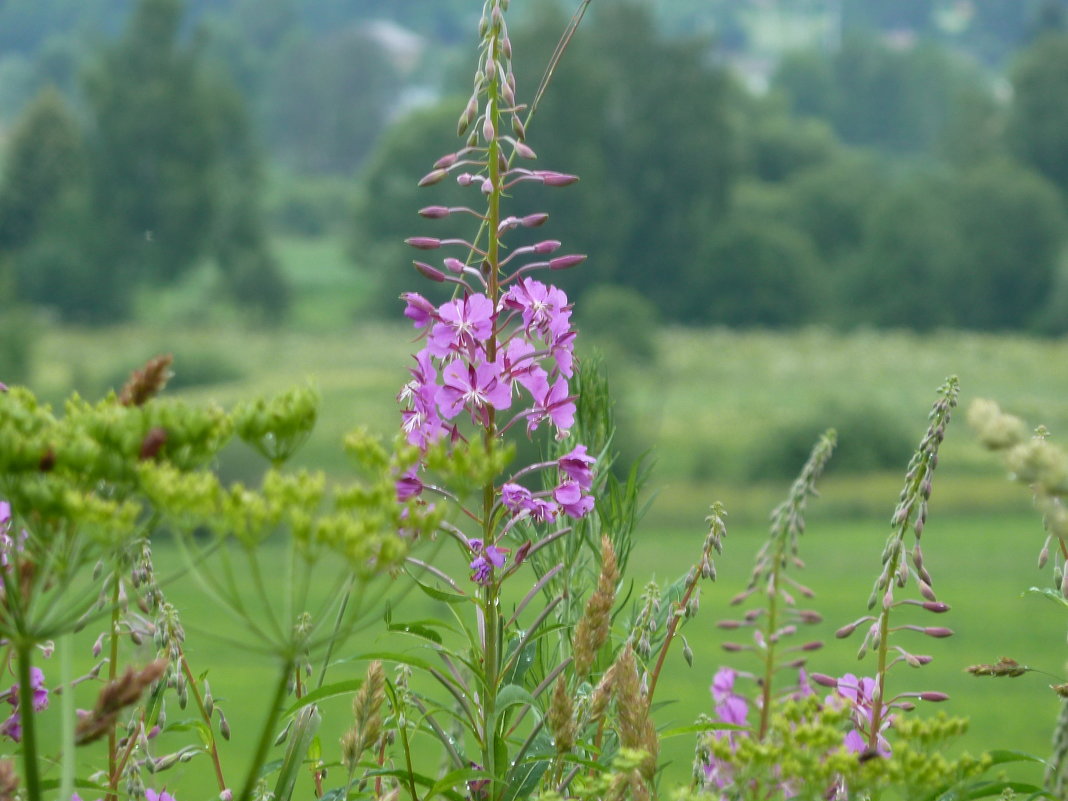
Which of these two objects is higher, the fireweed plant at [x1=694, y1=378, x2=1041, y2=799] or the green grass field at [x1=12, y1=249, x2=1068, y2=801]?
the fireweed plant at [x1=694, y1=378, x2=1041, y2=799]

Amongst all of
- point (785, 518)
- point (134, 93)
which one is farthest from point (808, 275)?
point (785, 518)

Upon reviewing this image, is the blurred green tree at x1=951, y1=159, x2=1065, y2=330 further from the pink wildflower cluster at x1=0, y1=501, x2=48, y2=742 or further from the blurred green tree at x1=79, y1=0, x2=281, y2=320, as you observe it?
the pink wildflower cluster at x1=0, y1=501, x2=48, y2=742

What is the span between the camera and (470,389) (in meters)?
1.64

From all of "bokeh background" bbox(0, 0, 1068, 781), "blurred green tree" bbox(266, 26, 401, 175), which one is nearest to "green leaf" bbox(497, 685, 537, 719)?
"bokeh background" bbox(0, 0, 1068, 781)

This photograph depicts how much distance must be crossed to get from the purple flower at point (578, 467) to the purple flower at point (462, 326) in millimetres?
188

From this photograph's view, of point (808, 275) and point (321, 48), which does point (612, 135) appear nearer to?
point (808, 275)

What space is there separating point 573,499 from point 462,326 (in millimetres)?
266

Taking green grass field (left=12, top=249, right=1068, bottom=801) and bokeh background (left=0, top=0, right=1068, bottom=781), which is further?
bokeh background (left=0, top=0, right=1068, bottom=781)

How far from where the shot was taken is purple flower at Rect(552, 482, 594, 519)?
1642 millimetres

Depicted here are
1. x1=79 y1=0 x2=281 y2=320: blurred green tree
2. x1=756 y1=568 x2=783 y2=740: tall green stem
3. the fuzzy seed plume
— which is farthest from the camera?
x1=79 y1=0 x2=281 y2=320: blurred green tree

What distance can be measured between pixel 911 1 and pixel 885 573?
102870mm

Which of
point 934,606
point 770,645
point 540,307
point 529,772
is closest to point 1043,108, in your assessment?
point 770,645

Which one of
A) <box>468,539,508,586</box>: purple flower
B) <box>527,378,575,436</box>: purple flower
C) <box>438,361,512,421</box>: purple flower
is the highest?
<box>438,361,512,421</box>: purple flower

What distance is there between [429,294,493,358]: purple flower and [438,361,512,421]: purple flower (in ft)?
0.11
